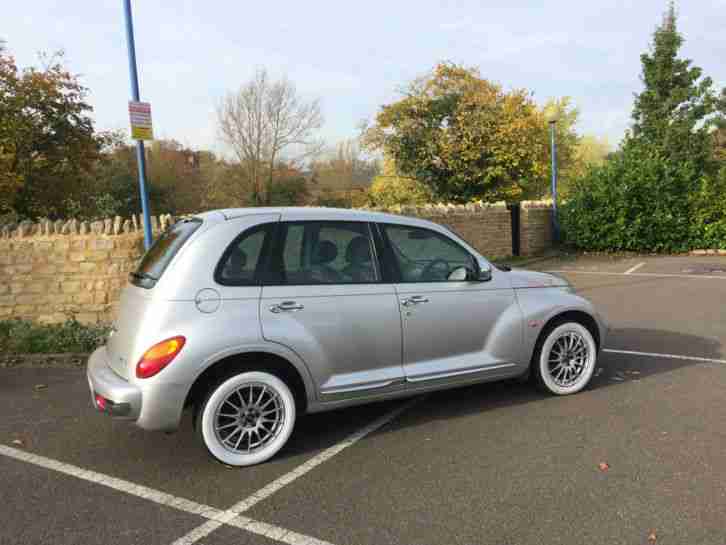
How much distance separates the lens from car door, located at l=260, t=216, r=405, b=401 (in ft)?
13.3

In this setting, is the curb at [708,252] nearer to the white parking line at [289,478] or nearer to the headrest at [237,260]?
the white parking line at [289,478]

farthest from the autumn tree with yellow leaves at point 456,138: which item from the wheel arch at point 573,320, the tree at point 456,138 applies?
the wheel arch at point 573,320

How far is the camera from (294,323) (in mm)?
4047

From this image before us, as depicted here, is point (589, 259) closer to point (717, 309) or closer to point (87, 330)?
point (717, 309)

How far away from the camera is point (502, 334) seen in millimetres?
4848

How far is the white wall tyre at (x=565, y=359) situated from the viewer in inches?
201

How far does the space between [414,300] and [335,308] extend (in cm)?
65

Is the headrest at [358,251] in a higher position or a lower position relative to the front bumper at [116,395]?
higher

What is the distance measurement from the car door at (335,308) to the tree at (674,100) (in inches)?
1205

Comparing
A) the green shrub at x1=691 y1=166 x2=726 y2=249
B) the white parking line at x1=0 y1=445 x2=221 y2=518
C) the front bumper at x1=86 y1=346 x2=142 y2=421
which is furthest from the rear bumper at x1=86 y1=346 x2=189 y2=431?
the green shrub at x1=691 y1=166 x2=726 y2=249

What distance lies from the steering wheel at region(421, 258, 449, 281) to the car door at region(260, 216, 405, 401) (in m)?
0.38

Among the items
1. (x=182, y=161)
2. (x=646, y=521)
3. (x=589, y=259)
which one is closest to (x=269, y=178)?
(x=182, y=161)

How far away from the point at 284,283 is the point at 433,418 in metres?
1.70

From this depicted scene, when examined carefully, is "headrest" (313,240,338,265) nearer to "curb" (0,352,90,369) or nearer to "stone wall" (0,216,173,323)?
"curb" (0,352,90,369)
